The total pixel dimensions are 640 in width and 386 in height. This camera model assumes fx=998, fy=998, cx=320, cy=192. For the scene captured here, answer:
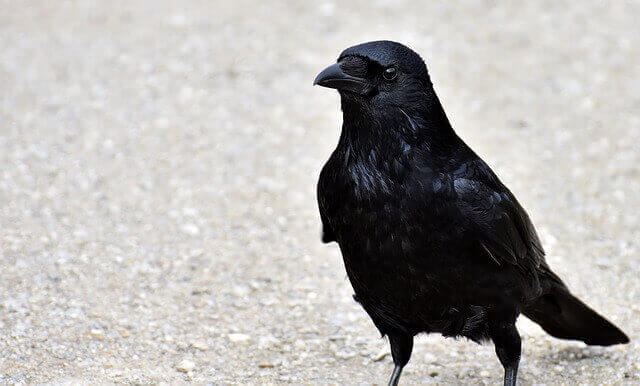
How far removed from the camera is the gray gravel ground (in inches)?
236

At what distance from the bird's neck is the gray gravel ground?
1702 millimetres

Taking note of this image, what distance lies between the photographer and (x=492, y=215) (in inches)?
186

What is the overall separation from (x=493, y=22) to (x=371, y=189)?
22.8 ft

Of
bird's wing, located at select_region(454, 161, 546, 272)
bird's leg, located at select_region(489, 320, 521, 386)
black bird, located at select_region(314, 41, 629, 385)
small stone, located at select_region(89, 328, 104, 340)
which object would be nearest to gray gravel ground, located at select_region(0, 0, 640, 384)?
small stone, located at select_region(89, 328, 104, 340)

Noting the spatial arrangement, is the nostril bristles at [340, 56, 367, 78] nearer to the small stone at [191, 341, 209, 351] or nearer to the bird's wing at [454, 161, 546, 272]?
the bird's wing at [454, 161, 546, 272]

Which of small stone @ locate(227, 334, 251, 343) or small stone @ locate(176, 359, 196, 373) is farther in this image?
small stone @ locate(227, 334, 251, 343)

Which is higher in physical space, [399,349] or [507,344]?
[507,344]

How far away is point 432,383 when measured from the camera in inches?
227

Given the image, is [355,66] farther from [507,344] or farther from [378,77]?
[507,344]

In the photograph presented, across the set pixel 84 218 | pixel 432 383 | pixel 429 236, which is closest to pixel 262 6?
pixel 84 218

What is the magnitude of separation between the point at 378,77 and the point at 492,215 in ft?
2.80

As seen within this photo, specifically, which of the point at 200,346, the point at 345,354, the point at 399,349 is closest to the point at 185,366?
the point at 200,346

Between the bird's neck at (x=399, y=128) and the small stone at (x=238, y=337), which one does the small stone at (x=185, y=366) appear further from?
the bird's neck at (x=399, y=128)

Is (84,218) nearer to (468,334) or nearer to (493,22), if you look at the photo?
(468,334)
